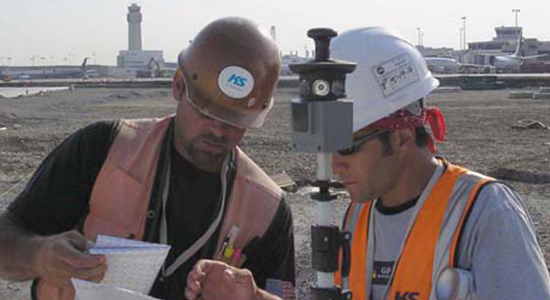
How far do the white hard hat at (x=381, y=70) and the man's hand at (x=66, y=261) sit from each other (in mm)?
1003

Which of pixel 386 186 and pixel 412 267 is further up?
pixel 386 186

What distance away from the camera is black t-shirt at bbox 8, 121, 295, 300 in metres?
2.98

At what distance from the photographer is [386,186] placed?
260 cm

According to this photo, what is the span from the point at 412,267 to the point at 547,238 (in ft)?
23.1

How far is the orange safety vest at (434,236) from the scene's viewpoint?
230cm

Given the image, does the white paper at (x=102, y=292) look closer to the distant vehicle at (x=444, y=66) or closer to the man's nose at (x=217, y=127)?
the man's nose at (x=217, y=127)

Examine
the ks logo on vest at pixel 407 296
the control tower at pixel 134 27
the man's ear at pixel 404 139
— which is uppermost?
the control tower at pixel 134 27

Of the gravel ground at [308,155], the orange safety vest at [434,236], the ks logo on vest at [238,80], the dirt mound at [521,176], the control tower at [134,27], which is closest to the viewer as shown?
the orange safety vest at [434,236]

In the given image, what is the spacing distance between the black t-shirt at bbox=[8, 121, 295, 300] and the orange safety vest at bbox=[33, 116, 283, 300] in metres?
0.05

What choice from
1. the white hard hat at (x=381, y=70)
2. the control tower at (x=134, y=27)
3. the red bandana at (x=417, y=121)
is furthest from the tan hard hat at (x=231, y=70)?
the control tower at (x=134, y=27)

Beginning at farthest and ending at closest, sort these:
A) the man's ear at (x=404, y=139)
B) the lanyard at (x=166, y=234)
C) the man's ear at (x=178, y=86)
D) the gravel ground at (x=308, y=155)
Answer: the gravel ground at (x=308, y=155) → the man's ear at (x=178, y=86) → the lanyard at (x=166, y=234) → the man's ear at (x=404, y=139)

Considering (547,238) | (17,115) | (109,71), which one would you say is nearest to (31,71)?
(109,71)

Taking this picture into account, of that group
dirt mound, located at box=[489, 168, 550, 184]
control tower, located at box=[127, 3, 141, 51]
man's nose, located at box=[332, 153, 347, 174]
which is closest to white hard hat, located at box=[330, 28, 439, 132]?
man's nose, located at box=[332, 153, 347, 174]

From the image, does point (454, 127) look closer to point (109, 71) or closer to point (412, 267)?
point (412, 267)
